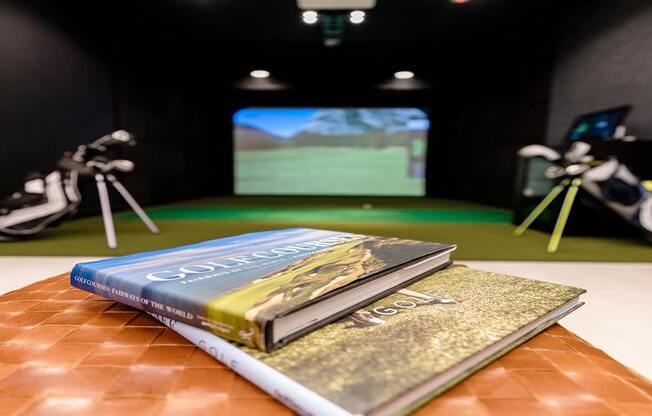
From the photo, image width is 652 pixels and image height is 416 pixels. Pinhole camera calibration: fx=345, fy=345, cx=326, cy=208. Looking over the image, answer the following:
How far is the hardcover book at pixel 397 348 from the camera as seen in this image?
217 millimetres

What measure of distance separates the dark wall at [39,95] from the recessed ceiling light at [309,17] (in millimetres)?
1899

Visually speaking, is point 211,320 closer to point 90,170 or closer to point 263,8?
point 90,170

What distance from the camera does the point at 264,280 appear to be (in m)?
0.33

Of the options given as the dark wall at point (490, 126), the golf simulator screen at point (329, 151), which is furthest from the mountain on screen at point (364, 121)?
the dark wall at point (490, 126)

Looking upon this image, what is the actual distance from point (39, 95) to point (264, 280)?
310cm

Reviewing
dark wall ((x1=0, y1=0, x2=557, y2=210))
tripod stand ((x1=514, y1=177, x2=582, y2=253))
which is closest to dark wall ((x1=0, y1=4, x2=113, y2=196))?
dark wall ((x1=0, y1=0, x2=557, y2=210))

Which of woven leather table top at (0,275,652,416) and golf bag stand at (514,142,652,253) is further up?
golf bag stand at (514,142,652,253)

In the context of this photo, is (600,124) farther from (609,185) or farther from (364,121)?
(364,121)

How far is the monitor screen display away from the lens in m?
2.35

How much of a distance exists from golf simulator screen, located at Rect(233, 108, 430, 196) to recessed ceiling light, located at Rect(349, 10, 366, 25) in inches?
108

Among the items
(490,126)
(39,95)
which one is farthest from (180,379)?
(490,126)

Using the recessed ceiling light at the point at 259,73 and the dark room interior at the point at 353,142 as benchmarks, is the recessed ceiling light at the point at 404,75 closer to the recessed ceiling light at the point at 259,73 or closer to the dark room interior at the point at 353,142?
the dark room interior at the point at 353,142

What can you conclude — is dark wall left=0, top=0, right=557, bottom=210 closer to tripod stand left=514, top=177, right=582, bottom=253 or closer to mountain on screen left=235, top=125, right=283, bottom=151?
mountain on screen left=235, top=125, right=283, bottom=151

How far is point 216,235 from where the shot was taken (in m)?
1.95
